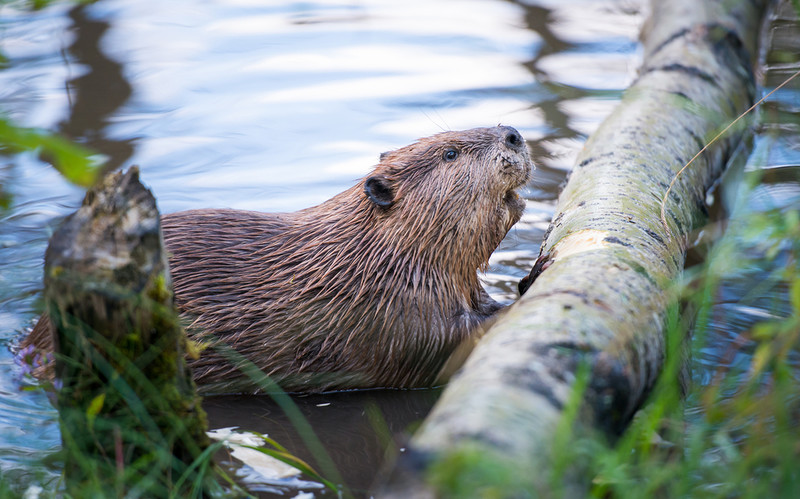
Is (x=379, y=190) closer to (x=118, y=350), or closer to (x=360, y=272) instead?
(x=360, y=272)

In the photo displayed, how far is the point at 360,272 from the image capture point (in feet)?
11.1

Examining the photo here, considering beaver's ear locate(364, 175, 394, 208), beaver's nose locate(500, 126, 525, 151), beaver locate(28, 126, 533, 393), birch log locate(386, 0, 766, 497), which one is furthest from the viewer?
beaver's nose locate(500, 126, 525, 151)

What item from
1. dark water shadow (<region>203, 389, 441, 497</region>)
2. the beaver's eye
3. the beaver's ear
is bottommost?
dark water shadow (<region>203, 389, 441, 497</region>)

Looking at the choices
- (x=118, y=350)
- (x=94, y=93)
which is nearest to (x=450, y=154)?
(x=118, y=350)

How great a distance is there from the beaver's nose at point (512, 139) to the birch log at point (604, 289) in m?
0.30

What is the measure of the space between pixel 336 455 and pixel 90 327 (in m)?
1.17

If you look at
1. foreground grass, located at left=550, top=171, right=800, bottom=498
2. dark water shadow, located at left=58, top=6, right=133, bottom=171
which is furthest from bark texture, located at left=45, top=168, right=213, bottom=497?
dark water shadow, located at left=58, top=6, right=133, bottom=171

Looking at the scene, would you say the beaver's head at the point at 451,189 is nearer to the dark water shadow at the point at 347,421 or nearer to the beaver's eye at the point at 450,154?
the beaver's eye at the point at 450,154

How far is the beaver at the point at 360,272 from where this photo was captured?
3.26m

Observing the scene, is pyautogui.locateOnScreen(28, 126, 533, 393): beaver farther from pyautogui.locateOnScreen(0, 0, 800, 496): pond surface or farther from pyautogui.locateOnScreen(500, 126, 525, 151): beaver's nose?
pyautogui.locateOnScreen(0, 0, 800, 496): pond surface

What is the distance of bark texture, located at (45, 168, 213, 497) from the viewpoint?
6.51ft

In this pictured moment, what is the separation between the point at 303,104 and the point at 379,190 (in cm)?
285

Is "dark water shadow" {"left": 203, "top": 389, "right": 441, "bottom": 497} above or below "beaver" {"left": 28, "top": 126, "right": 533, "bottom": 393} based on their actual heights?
below

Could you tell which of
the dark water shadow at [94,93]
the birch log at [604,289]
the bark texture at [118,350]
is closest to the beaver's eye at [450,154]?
the birch log at [604,289]
